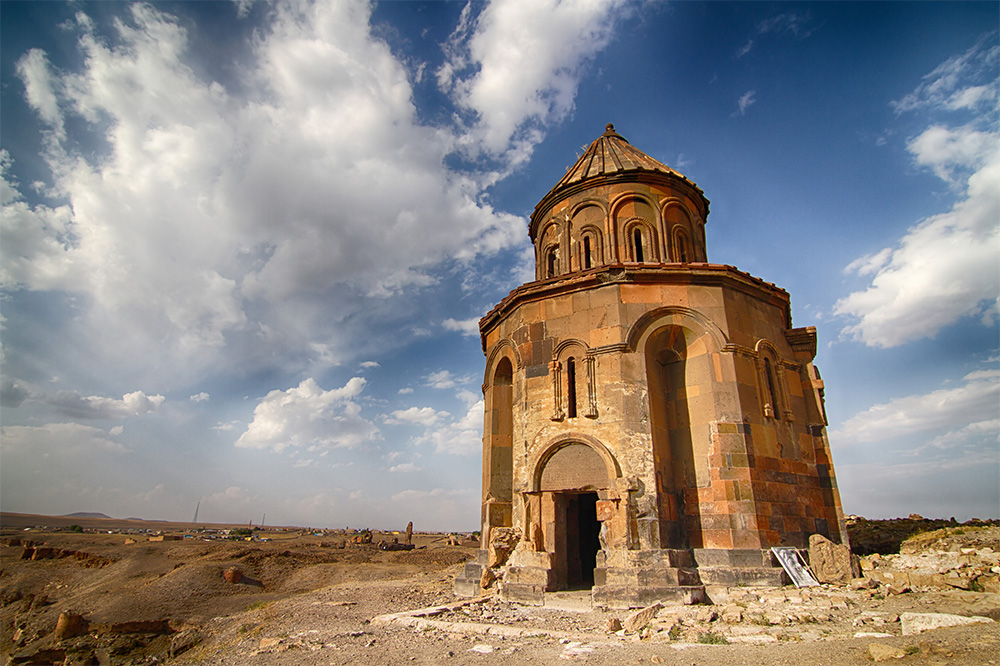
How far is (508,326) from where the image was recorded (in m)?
11.4

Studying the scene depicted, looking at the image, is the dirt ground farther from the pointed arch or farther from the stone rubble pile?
the pointed arch

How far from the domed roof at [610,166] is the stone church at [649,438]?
11.9 ft

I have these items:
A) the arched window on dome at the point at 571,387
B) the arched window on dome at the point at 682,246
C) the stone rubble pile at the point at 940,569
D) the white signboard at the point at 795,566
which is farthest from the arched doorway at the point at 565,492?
the arched window on dome at the point at 682,246

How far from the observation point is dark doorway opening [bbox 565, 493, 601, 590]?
9.97 meters

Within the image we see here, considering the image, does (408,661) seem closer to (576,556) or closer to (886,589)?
(576,556)

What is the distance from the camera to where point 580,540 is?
35.5ft

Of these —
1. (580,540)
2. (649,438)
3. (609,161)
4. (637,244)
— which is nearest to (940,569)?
(649,438)

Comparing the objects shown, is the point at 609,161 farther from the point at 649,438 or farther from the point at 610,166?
the point at 649,438

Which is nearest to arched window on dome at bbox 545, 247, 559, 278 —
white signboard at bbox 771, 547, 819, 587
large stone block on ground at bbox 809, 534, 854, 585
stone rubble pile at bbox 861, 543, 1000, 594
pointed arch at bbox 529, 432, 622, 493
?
pointed arch at bbox 529, 432, 622, 493

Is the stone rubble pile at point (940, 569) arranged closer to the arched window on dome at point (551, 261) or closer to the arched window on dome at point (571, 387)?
the arched window on dome at point (571, 387)

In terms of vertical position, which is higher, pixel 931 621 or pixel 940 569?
pixel 940 569

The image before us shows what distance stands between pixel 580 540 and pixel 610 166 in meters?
8.95

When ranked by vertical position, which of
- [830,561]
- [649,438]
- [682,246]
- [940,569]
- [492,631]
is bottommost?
[492,631]

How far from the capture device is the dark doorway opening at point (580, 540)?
32.7ft
